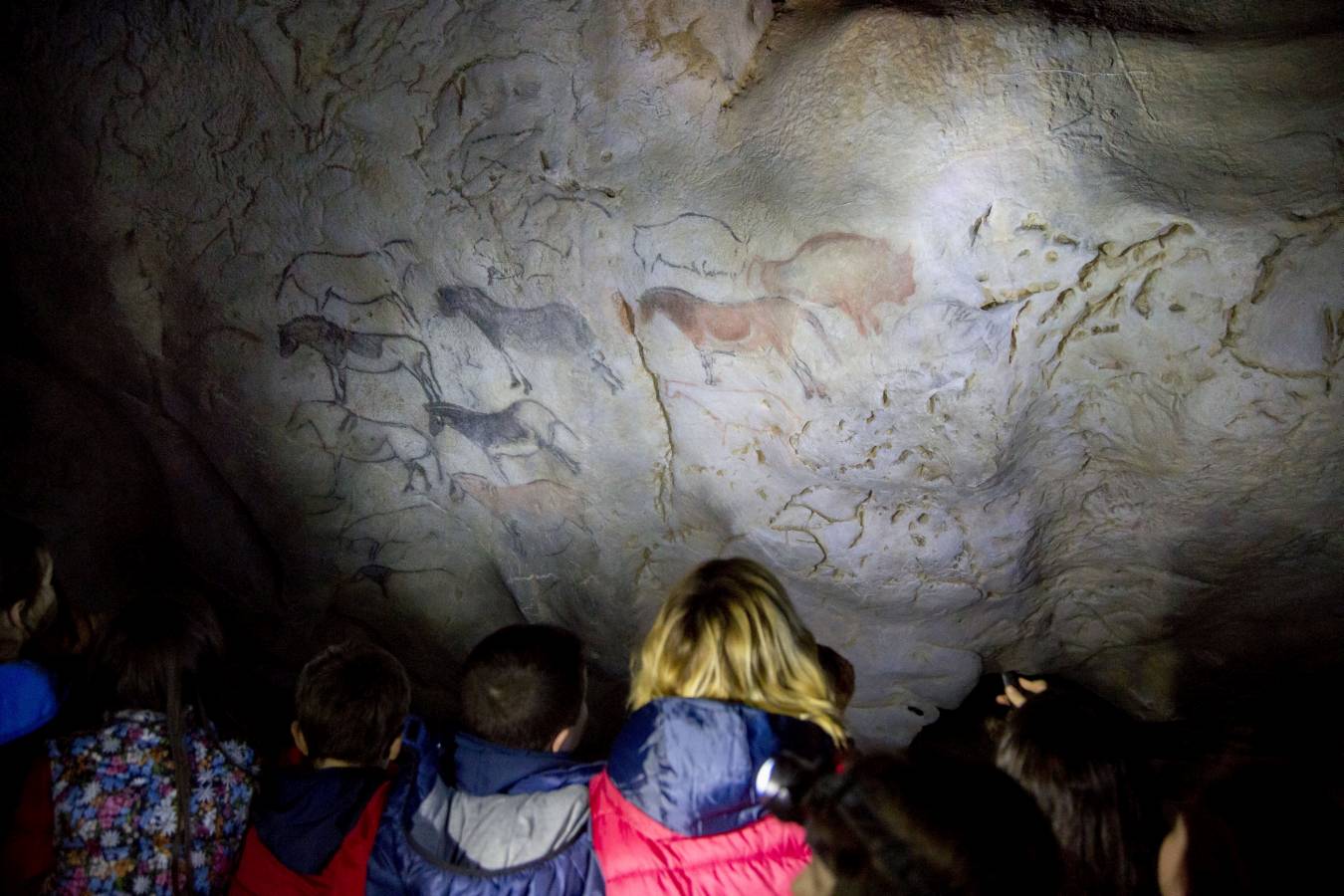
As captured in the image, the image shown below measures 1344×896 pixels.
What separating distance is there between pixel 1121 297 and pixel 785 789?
1.41 meters

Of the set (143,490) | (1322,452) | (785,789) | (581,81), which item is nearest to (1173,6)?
(1322,452)

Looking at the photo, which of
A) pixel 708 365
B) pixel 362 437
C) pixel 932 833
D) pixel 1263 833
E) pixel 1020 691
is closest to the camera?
pixel 932 833

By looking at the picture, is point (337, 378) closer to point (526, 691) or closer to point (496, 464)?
point (496, 464)

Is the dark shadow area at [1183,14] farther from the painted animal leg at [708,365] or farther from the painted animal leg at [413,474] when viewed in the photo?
the painted animal leg at [413,474]

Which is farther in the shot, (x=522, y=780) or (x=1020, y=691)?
(x=1020, y=691)

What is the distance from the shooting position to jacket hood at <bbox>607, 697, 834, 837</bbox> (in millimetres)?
1172

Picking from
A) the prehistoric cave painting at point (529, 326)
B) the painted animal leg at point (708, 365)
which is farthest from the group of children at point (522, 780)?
the prehistoric cave painting at point (529, 326)

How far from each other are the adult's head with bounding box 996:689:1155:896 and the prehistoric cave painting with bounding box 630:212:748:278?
124 cm

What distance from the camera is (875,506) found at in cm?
234

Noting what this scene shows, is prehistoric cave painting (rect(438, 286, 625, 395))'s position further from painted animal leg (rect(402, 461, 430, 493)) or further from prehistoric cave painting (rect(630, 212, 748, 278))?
painted animal leg (rect(402, 461, 430, 493))

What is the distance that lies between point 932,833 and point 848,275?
137 centimetres

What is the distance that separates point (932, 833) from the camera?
2.74 feet

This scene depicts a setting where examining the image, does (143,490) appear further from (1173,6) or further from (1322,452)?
(1322,452)

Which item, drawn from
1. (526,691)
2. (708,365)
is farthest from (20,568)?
(708,365)
